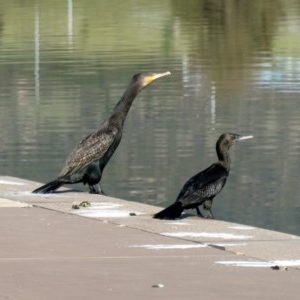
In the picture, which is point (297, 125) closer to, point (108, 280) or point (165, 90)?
point (165, 90)

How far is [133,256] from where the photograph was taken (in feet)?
33.2

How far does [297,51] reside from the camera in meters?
40.0

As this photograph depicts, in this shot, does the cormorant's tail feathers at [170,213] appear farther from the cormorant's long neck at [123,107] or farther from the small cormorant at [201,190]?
the cormorant's long neck at [123,107]

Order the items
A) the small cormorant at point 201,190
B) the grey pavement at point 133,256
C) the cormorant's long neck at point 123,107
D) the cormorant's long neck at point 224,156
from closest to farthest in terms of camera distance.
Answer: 1. the grey pavement at point 133,256
2. the small cormorant at point 201,190
3. the cormorant's long neck at point 224,156
4. the cormorant's long neck at point 123,107

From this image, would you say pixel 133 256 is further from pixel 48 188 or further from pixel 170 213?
pixel 48 188

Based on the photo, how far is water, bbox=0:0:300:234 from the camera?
16484 mm

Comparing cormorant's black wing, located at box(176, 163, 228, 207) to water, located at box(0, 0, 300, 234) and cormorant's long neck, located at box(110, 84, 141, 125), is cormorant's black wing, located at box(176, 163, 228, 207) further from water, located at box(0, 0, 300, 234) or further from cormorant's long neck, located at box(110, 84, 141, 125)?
cormorant's long neck, located at box(110, 84, 141, 125)

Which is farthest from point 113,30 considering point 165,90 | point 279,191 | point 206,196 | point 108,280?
point 108,280

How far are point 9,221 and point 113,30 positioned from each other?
38.3 m

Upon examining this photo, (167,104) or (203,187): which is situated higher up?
(203,187)

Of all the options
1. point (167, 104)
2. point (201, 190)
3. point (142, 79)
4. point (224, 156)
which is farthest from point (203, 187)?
point (167, 104)

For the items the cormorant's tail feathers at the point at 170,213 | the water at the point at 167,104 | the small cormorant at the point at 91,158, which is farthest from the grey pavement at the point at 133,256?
the water at the point at 167,104

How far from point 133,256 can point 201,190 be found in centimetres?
256

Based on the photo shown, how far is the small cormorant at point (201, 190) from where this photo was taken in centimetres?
1212
